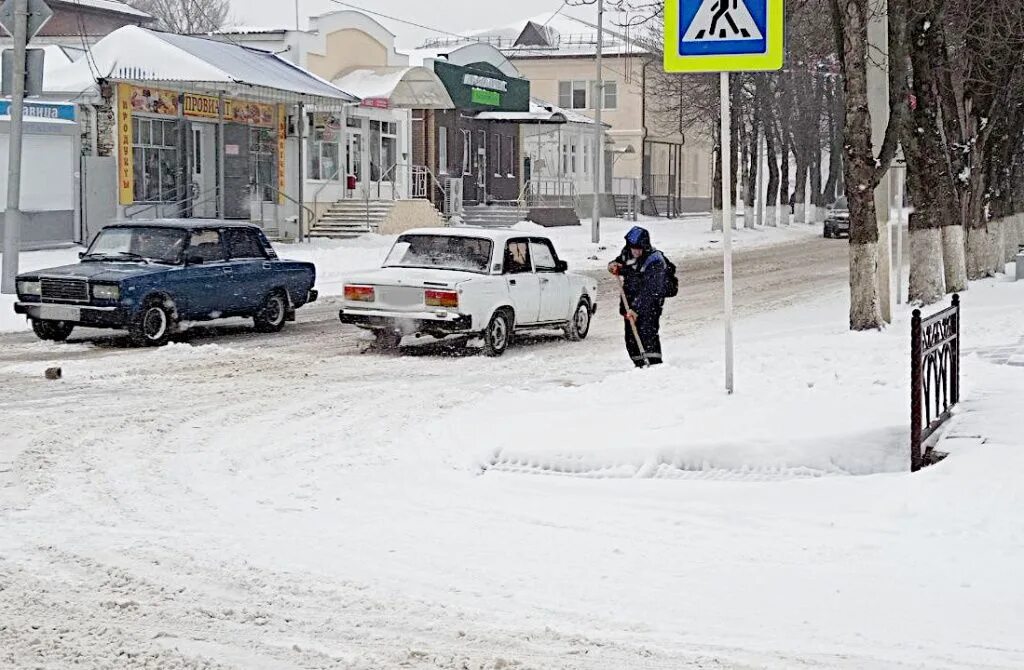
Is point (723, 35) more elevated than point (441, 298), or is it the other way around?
point (723, 35)

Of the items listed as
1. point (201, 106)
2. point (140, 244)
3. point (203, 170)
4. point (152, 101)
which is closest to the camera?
point (140, 244)

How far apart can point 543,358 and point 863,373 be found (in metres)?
5.47

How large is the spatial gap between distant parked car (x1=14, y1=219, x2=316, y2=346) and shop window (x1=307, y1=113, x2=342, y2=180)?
76.8ft

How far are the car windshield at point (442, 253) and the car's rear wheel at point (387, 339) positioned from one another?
81cm

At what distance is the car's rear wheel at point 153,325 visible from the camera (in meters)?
16.0

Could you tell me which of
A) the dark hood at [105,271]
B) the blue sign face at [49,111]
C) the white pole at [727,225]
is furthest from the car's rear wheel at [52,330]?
the blue sign face at [49,111]

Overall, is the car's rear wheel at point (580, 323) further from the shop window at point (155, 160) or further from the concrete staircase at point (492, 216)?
the concrete staircase at point (492, 216)

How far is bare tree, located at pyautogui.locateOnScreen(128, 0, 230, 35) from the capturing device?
8775 centimetres

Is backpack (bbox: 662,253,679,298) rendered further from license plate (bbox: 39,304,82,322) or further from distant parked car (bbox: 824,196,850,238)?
distant parked car (bbox: 824,196,850,238)

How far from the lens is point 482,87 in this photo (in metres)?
51.6

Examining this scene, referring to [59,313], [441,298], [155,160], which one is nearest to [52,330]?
[59,313]

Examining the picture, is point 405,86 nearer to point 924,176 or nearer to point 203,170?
point 203,170

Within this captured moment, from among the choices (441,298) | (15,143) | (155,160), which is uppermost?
(155,160)

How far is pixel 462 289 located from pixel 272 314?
3.88 metres
